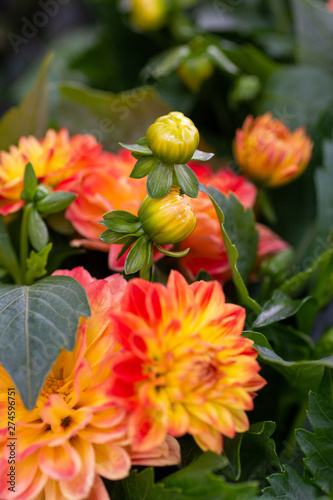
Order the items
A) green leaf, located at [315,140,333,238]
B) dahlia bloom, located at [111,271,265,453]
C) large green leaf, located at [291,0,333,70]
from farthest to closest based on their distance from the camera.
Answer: large green leaf, located at [291,0,333,70], green leaf, located at [315,140,333,238], dahlia bloom, located at [111,271,265,453]

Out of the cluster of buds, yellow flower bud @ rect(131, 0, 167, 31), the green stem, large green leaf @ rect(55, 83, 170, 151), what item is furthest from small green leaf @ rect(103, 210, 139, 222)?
yellow flower bud @ rect(131, 0, 167, 31)

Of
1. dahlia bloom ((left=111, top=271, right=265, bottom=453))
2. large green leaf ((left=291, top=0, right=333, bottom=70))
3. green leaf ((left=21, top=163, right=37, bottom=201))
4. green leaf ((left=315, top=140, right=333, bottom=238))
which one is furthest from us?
large green leaf ((left=291, top=0, right=333, bottom=70))

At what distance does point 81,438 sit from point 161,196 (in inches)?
6.2

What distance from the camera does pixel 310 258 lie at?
520mm

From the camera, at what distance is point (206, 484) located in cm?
32

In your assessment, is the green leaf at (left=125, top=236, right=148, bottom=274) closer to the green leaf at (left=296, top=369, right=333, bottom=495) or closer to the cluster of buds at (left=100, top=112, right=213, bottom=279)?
the cluster of buds at (left=100, top=112, right=213, bottom=279)

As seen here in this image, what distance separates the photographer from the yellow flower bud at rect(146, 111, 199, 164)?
1.10ft

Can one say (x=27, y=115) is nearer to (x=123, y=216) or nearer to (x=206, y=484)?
(x=123, y=216)

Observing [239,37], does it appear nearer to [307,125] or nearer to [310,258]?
[307,125]

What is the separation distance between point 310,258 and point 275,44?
34cm

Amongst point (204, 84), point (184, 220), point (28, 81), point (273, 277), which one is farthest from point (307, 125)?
Answer: point (28, 81)

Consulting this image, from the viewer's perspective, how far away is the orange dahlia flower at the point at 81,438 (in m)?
0.31

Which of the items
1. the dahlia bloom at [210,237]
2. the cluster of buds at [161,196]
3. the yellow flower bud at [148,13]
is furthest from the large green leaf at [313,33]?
the cluster of buds at [161,196]

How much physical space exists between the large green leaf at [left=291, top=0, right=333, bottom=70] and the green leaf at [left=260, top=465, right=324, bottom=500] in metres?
→ 0.50
